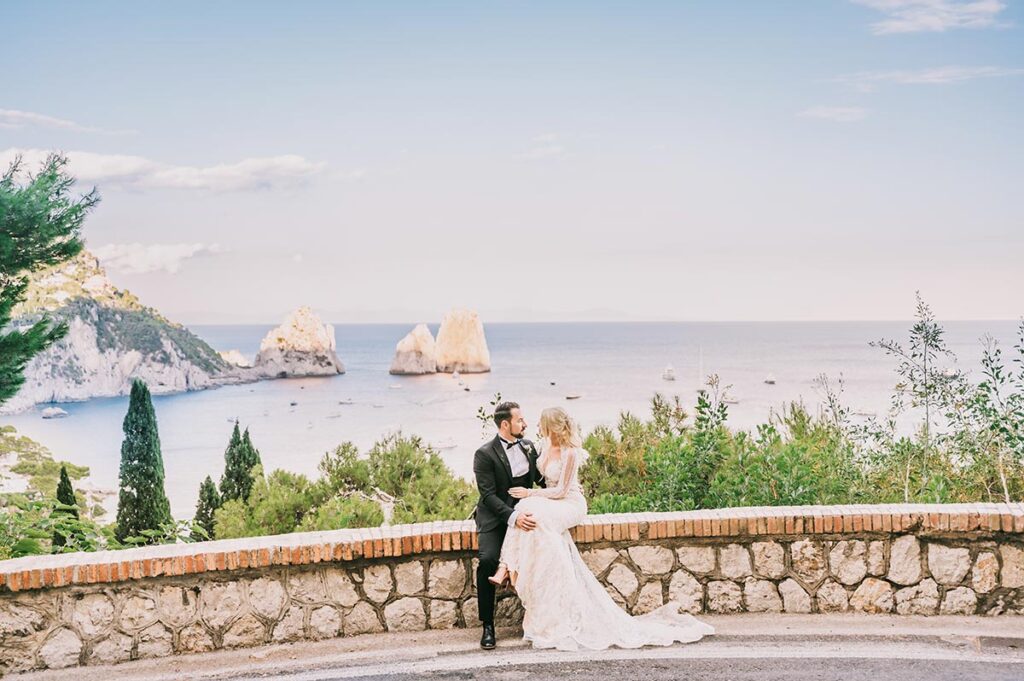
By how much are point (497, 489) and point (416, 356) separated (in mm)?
138935

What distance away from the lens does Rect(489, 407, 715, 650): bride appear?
5.93 m

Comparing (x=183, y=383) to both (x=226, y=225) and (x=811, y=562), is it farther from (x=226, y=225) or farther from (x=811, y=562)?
(x=811, y=562)

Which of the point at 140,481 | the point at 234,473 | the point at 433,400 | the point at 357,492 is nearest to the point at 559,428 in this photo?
the point at 357,492

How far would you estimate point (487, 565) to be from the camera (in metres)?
6.15

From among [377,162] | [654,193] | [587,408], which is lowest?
[587,408]

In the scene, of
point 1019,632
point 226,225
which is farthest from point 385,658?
point 226,225

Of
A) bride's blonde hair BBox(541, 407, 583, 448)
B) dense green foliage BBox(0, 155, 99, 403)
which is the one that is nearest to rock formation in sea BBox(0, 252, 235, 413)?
dense green foliage BBox(0, 155, 99, 403)

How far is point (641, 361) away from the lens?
14388 centimetres

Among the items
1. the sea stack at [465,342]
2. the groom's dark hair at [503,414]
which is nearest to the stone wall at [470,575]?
the groom's dark hair at [503,414]

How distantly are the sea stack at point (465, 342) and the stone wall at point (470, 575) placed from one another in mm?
132892

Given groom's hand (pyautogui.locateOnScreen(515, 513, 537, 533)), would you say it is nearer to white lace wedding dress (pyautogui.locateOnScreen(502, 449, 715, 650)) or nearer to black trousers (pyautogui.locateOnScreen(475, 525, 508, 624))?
white lace wedding dress (pyautogui.locateOnScreen(502, 449, 715, 650))

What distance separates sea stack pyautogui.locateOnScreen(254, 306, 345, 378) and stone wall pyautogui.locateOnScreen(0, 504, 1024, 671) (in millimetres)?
143522

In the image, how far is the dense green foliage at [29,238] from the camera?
20.4 metres

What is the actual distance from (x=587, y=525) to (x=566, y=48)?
6209 cm
